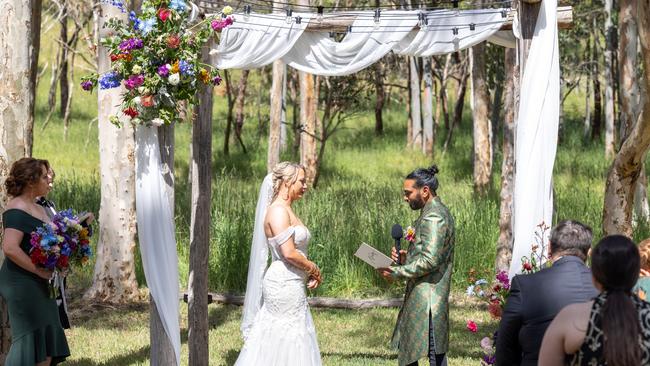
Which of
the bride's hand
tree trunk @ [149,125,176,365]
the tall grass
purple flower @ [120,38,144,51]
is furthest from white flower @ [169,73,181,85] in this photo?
the tall grass

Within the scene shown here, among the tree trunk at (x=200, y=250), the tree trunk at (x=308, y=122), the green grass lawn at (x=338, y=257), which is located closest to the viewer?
the tree trunk at (x=200, y=250)

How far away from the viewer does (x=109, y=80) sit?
7.06m

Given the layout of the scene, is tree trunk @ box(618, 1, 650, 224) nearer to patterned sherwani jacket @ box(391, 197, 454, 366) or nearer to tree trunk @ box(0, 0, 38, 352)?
patterned sherwani jacket @ box(391, 197, 454, 366)

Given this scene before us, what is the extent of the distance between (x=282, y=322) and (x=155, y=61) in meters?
2.03

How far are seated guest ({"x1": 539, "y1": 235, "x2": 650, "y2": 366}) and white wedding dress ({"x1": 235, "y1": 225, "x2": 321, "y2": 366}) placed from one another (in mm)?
3532

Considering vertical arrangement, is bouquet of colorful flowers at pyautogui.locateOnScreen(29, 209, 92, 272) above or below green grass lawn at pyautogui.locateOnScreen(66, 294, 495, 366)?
above

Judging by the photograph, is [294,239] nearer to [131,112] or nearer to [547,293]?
[131,112]

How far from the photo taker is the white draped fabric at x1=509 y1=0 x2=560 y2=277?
297 inches

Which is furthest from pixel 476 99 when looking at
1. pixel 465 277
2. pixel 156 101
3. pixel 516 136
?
pixel 156 101

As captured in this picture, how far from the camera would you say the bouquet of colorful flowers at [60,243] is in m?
6.50

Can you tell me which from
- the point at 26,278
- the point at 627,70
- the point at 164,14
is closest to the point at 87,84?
the point at 164,14

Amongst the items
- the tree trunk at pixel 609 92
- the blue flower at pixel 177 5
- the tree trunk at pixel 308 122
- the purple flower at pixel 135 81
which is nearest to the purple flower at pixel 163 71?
the purple flower at pixel 135 81

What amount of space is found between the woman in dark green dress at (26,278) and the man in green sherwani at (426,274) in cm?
231

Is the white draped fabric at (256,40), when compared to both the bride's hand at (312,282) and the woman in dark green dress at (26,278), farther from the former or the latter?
the woman in dark green dress at (26,278)
